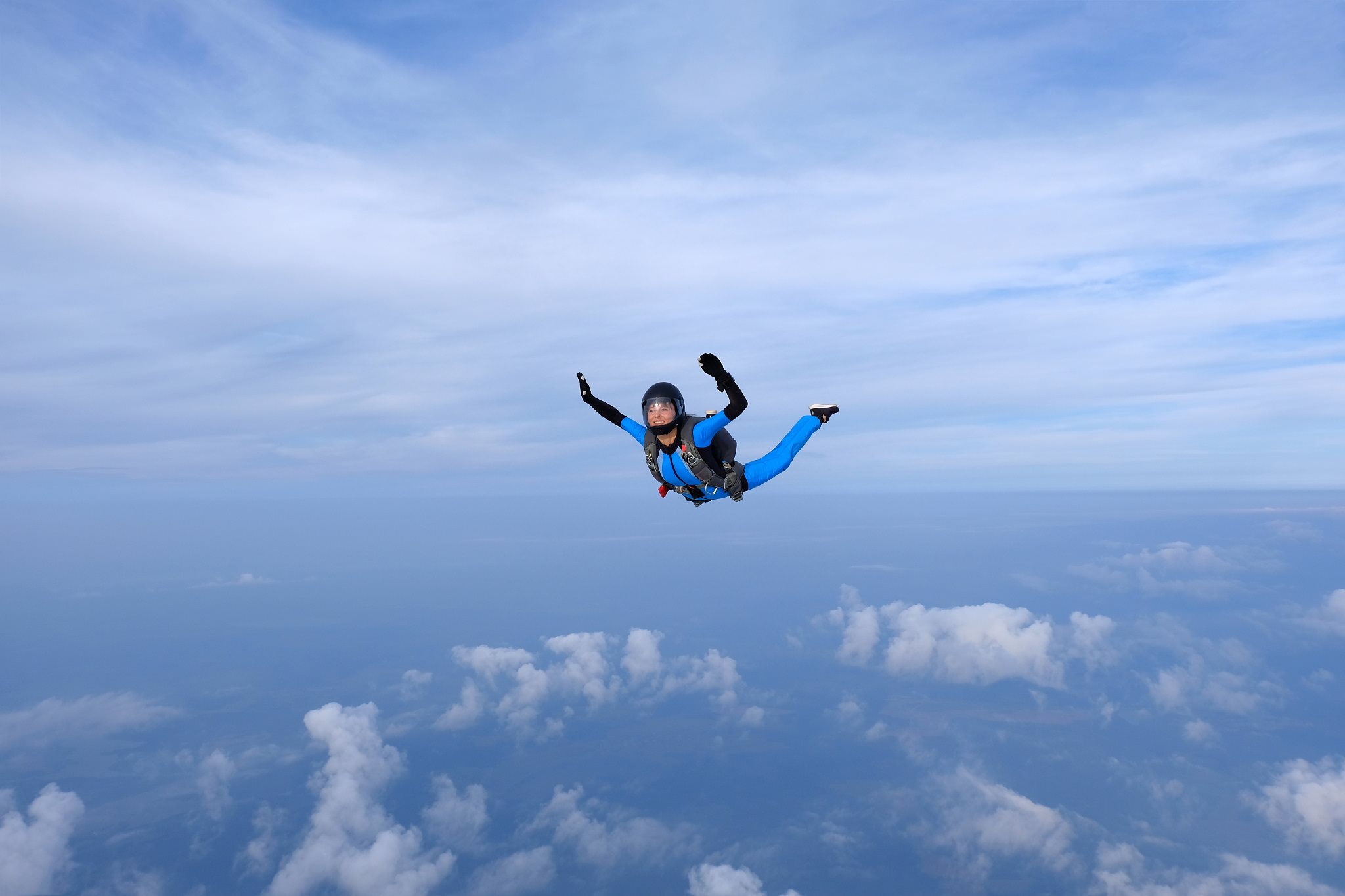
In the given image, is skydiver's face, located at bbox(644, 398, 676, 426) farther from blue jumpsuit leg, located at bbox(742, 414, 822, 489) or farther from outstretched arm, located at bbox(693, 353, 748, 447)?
blue jumpsuit leg, located at bbox(742, 414, 822, 489)

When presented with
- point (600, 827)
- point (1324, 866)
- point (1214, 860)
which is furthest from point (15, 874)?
point (1324, 866)

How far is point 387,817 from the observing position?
18700 cm

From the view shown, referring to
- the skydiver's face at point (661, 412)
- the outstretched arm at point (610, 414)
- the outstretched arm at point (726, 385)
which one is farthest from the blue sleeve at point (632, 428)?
the outstretched arm at point (726, 385)

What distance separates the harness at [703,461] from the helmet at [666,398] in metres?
0.12

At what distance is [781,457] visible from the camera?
7098 millimetres

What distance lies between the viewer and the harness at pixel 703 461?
6.74m

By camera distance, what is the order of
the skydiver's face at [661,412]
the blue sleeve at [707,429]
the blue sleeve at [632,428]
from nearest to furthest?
the blue sleeve at [707,429] → the skydiver's face at [661,412] → the blue sleeve at [632,428]

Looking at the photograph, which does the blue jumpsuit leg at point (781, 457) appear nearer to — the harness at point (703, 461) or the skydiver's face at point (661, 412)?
the harness at point (703, 461)

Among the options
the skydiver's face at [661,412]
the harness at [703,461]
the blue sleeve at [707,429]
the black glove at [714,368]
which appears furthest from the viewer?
the harness at [703,461]

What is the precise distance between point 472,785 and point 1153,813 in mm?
186830

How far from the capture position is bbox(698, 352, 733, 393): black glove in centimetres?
520

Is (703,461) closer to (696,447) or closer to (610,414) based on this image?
(696,447)

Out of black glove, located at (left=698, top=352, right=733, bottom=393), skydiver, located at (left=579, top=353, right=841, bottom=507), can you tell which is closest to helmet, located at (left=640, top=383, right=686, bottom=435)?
skydiver, located at (left=579, top=353, right=841, bottom=507)

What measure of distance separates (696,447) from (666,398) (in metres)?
→ 0.56
